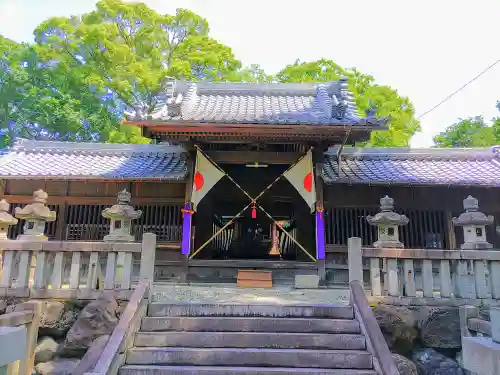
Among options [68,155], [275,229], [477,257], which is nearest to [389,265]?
[477,257]

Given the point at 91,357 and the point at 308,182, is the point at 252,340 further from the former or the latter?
the point at 308,182

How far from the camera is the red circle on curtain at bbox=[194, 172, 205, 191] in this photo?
10.1 metres

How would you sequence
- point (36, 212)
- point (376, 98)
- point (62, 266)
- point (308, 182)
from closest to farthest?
1. point (62, 266)
2. point (36, 212)
3. point (308, 182)
4. point (376, 98)

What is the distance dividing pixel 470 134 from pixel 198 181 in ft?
101

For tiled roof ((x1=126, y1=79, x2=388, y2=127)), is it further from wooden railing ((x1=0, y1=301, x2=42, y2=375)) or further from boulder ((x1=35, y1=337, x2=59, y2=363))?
boulder ((x1=35, y1=337, x2=59, y2=363))

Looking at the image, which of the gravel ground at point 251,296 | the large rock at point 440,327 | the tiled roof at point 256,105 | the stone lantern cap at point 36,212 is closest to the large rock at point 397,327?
the large rock at point 440,327

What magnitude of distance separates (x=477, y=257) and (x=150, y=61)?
21100 mm

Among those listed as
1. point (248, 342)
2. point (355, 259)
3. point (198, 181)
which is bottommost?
point (248, 342)

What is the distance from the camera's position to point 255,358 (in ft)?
16.7

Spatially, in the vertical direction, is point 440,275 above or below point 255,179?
below

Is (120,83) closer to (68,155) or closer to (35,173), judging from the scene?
(68,155)

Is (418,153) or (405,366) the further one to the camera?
(418,153)

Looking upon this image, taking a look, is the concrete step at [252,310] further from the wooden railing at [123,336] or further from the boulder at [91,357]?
the boulder at [91,357]

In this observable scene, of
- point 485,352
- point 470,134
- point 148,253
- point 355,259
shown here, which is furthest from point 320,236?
point 470,134
